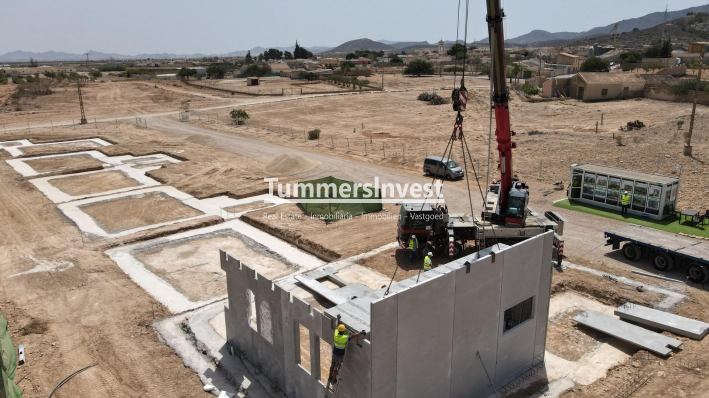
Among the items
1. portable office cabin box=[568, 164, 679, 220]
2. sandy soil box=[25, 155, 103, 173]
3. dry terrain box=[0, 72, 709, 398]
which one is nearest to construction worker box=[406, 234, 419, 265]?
dry terrain box=[0, 72, 709, 398]

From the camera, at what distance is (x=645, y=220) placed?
74.8 ft

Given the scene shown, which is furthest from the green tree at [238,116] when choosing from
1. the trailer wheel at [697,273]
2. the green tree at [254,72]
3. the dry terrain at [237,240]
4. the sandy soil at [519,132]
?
the green tree at [254,72]

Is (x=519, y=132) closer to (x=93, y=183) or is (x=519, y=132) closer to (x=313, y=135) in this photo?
(x=313, y=135)

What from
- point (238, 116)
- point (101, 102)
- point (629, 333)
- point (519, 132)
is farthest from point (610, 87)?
point (101, 102)

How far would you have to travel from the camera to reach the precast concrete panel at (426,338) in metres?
9.33

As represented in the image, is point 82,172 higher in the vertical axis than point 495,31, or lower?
lower

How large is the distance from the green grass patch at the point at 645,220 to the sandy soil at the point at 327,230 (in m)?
8.98

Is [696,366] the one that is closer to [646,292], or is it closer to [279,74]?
[646,292]

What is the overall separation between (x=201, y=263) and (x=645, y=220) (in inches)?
771

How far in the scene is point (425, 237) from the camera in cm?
1909

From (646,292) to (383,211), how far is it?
40.0 ft

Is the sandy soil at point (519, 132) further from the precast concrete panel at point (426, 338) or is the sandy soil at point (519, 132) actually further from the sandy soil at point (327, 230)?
the precast concrete panel at point (426, 338)

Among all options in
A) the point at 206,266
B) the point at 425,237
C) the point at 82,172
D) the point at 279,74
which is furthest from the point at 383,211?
the point at 279,74

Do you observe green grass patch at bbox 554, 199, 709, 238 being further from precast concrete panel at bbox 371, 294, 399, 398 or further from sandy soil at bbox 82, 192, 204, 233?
sandy soil at bbox 82, 192, 204, 233
